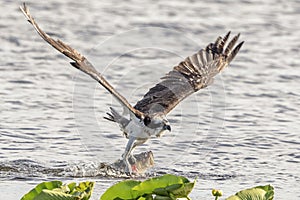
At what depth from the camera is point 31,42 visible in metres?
17.9

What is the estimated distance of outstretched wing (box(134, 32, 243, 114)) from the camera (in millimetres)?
12992

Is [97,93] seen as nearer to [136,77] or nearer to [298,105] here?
[136,77]

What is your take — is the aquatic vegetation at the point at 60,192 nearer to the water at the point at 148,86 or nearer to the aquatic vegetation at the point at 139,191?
the aquatic vegetation at the point at 139,191

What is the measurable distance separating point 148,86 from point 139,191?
7.28 metres

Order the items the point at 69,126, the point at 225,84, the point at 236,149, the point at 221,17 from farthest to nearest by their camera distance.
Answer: the point at 221,17
the point at 225,84
the point at 69,126
the point at 236,149

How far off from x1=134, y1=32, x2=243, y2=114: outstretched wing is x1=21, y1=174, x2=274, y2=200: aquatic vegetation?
4.10 m

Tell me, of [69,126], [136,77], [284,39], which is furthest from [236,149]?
[284,39]

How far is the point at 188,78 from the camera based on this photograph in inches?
531

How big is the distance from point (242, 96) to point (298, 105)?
3.12ft

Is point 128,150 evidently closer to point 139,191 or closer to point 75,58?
point 75,58

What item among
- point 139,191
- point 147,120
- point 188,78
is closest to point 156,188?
point 139,191

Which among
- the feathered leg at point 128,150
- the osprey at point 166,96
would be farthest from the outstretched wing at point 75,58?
the feathered leg at point 128,150

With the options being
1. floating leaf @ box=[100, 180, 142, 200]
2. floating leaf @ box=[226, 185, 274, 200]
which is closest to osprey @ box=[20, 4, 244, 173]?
floating leaf @ box=[100, 180, 142, 200]

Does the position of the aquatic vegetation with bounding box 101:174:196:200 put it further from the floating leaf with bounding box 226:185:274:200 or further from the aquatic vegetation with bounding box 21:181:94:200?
the floating leaf with bounding box 226:185:274:200
